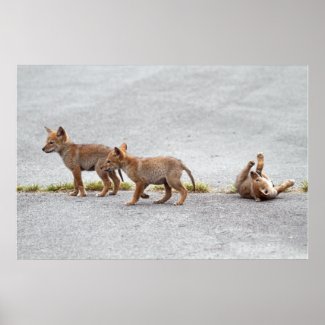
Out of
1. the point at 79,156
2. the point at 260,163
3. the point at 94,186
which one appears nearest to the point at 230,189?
the point at 260,163

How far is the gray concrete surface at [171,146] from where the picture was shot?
605cm

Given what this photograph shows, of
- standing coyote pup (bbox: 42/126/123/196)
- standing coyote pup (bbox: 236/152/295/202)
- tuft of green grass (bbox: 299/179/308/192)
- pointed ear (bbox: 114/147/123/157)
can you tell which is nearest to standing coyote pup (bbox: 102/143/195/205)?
pointed ear (bbox: 114/147/123/157)

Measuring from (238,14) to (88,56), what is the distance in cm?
126

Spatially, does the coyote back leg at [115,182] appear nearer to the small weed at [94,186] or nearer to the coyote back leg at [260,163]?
the small weed at [94,186]

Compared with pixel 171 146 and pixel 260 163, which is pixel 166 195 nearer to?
pixel 171 146

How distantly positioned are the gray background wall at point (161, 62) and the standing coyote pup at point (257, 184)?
0.99 ft

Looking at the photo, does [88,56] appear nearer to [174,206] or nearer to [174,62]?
[174,62]

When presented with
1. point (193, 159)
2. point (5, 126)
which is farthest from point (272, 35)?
point (5, 126)

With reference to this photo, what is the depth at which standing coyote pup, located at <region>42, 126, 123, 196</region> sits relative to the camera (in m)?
6.39

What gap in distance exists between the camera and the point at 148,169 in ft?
20.6

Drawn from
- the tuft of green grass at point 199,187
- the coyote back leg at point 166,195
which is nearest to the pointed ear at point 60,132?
the coyote back leg at point 166,195

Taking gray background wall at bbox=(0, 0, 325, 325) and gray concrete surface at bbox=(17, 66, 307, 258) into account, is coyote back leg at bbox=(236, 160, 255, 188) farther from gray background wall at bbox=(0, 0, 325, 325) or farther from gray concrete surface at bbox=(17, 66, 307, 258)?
gray background wall at bbox=(0, 0, 325, 325)

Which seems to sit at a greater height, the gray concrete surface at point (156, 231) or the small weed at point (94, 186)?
the small weed at point (94, 186)

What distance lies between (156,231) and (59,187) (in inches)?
37.5
